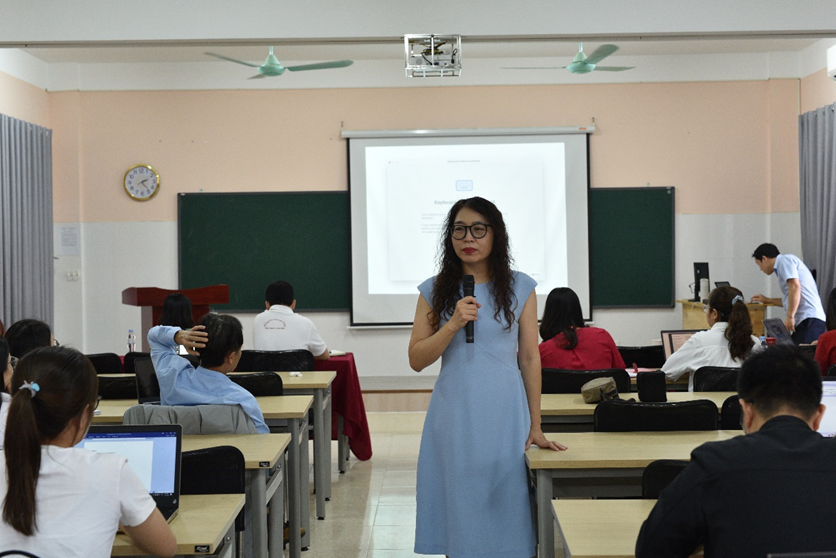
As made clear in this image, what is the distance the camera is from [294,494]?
3.63 meters

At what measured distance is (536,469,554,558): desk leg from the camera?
235 centimetres

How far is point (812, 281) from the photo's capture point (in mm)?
6820

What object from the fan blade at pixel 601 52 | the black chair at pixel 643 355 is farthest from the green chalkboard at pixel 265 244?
the black chair at pixel 643 355

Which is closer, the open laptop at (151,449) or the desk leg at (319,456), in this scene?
the open laptop at (151,449)

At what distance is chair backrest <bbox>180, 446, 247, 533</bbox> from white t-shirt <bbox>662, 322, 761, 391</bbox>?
2.49m

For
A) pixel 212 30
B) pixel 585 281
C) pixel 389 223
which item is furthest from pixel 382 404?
pixel 212 30

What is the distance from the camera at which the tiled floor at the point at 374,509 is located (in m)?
3.80

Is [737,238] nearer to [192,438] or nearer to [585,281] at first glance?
[585,281]

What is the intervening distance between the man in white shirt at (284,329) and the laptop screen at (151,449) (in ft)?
9.47

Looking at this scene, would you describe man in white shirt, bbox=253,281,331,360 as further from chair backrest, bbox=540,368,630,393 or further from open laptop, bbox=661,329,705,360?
open laptop, bbox=661,329,705,360

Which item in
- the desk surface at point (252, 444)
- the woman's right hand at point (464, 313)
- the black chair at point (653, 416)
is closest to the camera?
the woman's right hand at point (464, 313)

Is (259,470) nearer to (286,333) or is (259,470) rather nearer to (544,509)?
(544,509)

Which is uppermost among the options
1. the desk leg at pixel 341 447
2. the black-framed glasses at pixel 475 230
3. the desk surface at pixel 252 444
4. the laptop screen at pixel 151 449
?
the black-framed glasses at pixel 475 230

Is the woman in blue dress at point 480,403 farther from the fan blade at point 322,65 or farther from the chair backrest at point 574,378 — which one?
the fan blade at point 322,65
